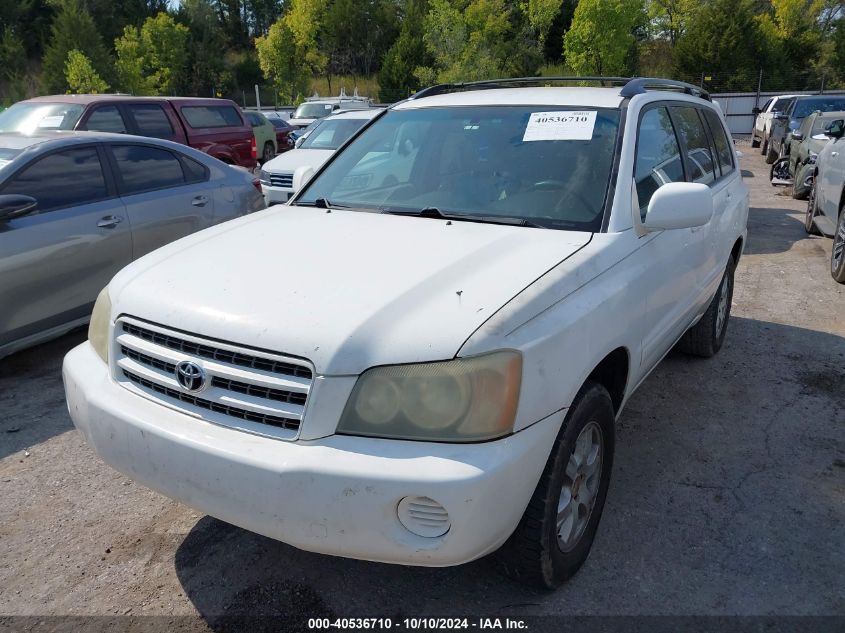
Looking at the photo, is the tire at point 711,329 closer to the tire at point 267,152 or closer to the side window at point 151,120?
Result: the side window at point 151,120

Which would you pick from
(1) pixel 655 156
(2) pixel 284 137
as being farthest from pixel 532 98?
(2) pixel 284 137

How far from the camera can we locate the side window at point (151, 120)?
9633mm

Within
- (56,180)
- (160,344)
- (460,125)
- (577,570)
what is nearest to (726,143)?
(460,125)

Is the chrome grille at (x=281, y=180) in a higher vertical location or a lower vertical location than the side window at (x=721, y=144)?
lower

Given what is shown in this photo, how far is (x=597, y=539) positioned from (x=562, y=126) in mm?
1879

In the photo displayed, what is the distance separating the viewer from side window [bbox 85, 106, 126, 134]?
907cm

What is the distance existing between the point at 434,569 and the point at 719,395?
2.51 m

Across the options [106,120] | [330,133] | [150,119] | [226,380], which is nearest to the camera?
[226,380]

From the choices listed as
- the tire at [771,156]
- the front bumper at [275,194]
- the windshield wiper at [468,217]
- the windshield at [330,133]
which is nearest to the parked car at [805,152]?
the tire at [771,156]

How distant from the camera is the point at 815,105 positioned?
16.7 metres

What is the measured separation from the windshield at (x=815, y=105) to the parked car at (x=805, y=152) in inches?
95.6

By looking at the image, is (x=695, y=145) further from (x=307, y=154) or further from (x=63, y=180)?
(x=307, y=154)

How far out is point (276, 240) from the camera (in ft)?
9.81

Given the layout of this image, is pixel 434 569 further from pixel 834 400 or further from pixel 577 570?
pixel 834 400
